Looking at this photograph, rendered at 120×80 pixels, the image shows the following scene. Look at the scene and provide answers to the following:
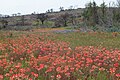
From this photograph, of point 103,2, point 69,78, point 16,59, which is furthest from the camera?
point 103,2

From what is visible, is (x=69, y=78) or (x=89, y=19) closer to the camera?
(x=69, y=78)

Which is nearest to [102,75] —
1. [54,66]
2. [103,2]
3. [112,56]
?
[54,66]

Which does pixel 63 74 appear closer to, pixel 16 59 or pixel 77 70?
pixel 77 70

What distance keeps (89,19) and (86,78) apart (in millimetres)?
61934

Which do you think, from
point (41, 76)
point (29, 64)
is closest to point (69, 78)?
point (41, 76)

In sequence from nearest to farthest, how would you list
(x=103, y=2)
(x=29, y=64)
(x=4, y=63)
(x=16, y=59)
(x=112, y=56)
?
(x=4, y=63), (x=29, y=64), (x=112, y=56), (x=16, y=59), (x=103, y=2)

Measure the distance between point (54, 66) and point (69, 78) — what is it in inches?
43.1

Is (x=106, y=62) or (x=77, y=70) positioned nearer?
(x=77, y=70)

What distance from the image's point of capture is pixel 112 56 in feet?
29.8

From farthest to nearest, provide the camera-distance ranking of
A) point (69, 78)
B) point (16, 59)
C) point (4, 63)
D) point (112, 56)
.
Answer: point (16, 59), point (112, 56), point (4, 63), point (69, 78)

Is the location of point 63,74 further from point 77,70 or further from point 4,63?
point 4,63

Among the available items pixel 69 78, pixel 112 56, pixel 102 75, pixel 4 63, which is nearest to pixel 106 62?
pixel 112 56

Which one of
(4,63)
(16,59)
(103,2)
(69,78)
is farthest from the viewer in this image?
(103,2)

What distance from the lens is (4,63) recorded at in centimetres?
793
